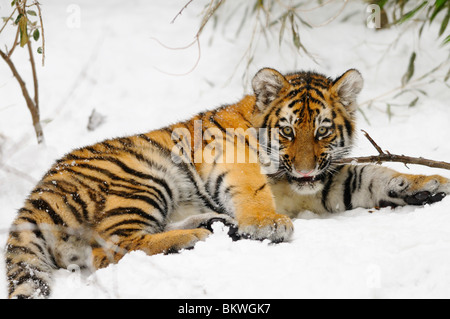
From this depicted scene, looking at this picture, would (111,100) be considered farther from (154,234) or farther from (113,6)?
(154,234)

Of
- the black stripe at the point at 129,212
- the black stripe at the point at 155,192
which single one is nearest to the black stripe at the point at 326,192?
the black stripe at the point at 155,192

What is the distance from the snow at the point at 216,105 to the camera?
2084 millimetres

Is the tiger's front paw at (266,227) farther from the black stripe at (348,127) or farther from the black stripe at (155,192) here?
the black stripe at (348,127)

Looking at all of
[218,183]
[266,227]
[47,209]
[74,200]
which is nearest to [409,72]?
[218,183]

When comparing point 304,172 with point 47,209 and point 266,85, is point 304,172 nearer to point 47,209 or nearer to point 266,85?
point 266,85

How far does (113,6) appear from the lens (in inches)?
251

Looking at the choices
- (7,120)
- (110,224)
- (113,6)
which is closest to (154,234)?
(110,224)

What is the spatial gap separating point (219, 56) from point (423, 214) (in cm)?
334

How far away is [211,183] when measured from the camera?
3.07m

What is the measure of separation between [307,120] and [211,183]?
639 mm

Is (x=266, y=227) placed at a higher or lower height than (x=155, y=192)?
lower

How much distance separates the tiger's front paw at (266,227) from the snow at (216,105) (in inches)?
3.1

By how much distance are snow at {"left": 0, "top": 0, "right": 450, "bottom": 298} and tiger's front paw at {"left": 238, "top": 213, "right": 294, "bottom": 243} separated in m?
0.08

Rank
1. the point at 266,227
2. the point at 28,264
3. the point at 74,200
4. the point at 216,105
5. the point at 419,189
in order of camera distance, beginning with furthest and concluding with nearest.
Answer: the point at 216,105, the point at 419,189, the point at 74,200, the point at 266,227, the point at 28,264
